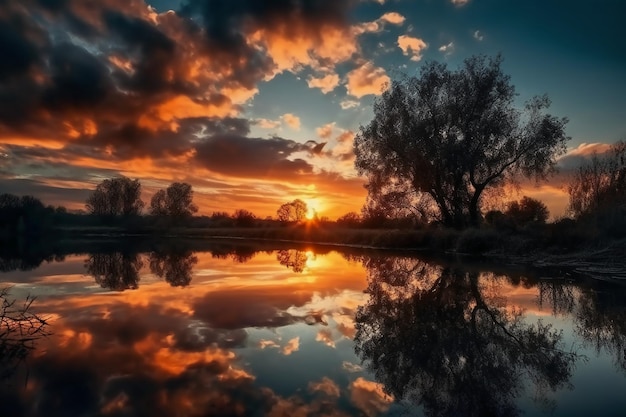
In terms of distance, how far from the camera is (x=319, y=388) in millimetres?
4766

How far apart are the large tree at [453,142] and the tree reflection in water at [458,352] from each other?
17.7m

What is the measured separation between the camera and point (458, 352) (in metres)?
6.09

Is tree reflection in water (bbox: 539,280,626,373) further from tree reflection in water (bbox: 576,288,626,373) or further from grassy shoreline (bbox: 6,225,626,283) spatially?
grassy shoreline (bbox: 6,225,626,283)

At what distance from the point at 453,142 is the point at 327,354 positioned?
23.2 m

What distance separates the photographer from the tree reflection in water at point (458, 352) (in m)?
4.54

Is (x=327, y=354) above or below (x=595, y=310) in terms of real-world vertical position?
below

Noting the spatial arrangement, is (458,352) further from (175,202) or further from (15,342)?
(175,202)

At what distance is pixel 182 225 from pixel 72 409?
83119 millimetres

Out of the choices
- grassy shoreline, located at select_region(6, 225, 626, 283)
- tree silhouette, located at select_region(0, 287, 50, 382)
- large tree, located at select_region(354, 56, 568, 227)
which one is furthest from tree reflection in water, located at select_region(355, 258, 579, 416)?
large tree, located at select_region(354, 56, 568, 227)

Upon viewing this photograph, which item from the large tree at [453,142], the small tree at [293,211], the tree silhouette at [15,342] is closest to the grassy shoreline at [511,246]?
the large tree at [453,142]

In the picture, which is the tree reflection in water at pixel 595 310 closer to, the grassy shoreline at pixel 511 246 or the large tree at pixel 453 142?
the grassy shoreline at pixel 511 246

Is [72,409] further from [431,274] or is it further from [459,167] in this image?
[459,167]

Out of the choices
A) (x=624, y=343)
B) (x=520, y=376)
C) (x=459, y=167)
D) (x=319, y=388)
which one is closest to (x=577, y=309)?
(x=624, y=343)

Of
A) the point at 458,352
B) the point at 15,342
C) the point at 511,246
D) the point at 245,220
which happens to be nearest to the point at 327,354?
the point at 458,352
